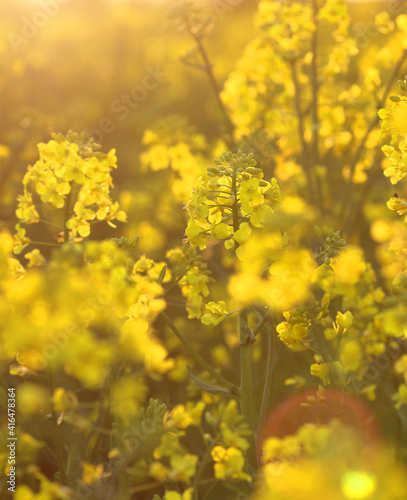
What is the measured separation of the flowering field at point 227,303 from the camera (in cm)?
146

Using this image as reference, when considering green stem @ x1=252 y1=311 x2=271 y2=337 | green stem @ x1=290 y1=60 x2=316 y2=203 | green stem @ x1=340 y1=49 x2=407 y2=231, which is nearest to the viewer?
green stem @ x1=252 y1=311 x2=271 y2=337

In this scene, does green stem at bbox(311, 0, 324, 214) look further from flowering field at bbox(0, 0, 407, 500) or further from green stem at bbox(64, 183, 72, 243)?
green stem at bbox(64, 183, 72, 243)

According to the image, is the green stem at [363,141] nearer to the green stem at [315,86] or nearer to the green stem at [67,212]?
the green stem at [315,86]

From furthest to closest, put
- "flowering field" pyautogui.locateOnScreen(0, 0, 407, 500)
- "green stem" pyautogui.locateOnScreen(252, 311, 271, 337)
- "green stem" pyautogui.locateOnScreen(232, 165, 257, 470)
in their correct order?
1. "green stem" pyautogui.locateOnScreen(232, 165, 257, 470)
2. "green stem" pyautogui.locateOnScreen(252, 311, 271, 337)
3. "flowering field" pyautogui.locateOnScreen(0, 0, 407, 500)

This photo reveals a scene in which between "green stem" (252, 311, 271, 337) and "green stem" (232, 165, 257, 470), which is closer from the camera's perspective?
"green stem" (252, 311, 271, 337)

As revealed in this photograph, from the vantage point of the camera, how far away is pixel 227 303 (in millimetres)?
3434

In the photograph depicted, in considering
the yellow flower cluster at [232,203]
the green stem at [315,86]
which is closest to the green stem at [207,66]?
the green stem at [315,86]

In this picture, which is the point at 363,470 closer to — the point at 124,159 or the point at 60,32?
the point at 124,159

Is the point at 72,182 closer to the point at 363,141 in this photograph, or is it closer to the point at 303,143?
the point at 303,143

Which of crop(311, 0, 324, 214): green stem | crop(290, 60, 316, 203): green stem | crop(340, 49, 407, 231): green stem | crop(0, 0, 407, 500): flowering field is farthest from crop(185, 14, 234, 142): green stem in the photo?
crop(340, 49, 407, 231): green stem

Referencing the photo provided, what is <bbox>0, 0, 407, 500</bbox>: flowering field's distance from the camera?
1.46m

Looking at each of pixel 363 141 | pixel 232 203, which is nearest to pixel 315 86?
pixel 363 141

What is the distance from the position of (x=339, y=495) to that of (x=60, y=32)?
1572 cm

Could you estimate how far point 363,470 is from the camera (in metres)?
1.20
